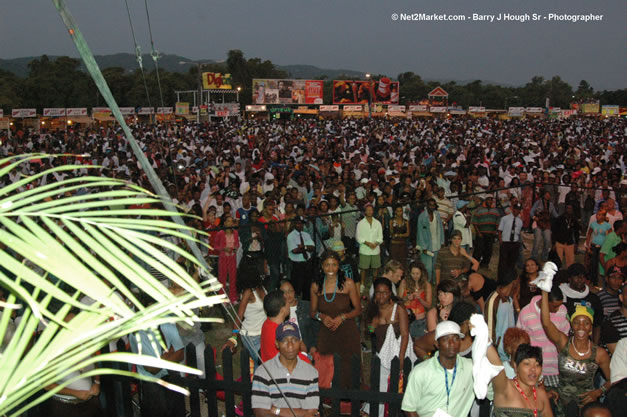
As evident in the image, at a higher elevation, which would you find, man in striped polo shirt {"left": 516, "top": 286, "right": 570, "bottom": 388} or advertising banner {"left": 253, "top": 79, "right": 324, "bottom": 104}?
advertising banner {"left": 253, "top": 79, "right": 324, "bottom": 104}

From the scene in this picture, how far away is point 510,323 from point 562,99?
14828 cm

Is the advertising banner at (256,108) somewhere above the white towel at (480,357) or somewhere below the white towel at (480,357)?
above

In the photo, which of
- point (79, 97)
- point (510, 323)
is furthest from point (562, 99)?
point (510, 323)

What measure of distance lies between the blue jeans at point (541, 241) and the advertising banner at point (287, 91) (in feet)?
207

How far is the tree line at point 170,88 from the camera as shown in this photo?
56344mm

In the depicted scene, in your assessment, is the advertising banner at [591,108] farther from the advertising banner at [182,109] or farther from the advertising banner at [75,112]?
the advertising banner at [75,112]

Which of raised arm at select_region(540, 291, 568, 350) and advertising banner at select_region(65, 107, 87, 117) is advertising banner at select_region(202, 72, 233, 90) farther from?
raised arm at select_region(540, 291, 568, 350)

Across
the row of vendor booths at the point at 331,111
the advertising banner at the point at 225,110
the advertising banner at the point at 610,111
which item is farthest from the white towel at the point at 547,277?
the advertising banner at the point at 610,111

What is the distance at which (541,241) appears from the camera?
9.90 m

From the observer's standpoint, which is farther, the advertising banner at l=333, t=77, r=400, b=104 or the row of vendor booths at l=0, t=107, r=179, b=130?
the advertising banner at l=333, t=77, r=400, b=104

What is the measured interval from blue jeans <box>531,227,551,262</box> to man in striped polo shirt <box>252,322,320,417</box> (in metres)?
6.99

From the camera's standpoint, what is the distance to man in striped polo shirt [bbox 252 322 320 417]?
4.03m

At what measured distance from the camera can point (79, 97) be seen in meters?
57.7

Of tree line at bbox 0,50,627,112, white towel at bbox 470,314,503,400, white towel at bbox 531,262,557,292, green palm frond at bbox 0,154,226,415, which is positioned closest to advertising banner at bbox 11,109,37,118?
tree line at bbox 0,50,627,112
